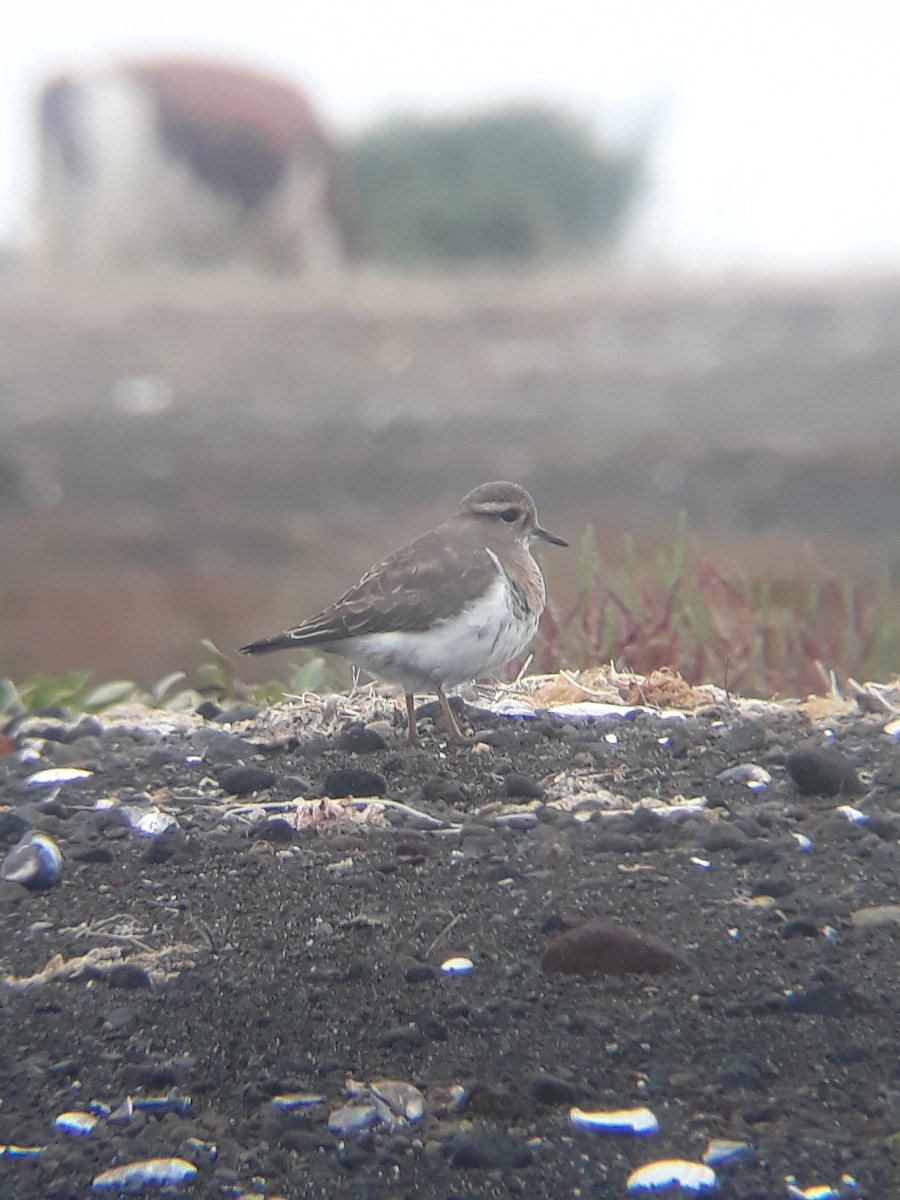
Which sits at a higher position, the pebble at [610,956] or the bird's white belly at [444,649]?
the bird's white belly at [444,649]

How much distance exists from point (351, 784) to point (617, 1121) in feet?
4.81

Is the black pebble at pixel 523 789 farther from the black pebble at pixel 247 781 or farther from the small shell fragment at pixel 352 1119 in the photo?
the small shell fragment at pixel 352 1119

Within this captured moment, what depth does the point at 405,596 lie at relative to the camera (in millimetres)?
4824

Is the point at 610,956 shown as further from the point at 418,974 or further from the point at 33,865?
the point at 33,865

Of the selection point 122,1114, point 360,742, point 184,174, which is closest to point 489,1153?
point 122,1114

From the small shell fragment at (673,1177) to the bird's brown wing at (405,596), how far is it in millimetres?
2122

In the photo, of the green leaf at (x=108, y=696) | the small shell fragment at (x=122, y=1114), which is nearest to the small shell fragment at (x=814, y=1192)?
the small shell fragment at (x=122, y=1114)

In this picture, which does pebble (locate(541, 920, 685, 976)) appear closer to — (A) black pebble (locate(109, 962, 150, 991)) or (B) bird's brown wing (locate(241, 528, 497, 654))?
(A) black pebble (locate(109, 962, 150, 991))

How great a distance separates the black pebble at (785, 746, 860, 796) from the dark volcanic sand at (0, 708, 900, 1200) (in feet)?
0.14

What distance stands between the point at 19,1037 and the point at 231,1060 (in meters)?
0.50

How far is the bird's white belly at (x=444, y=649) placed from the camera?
15.5ft

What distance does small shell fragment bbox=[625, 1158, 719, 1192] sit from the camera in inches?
114

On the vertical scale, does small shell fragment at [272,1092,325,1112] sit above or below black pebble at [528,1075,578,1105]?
below

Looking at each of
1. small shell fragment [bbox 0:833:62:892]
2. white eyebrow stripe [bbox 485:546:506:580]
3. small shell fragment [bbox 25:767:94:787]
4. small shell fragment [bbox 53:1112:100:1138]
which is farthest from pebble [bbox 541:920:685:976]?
small shell fragment [bbox 25:767:94:787]
